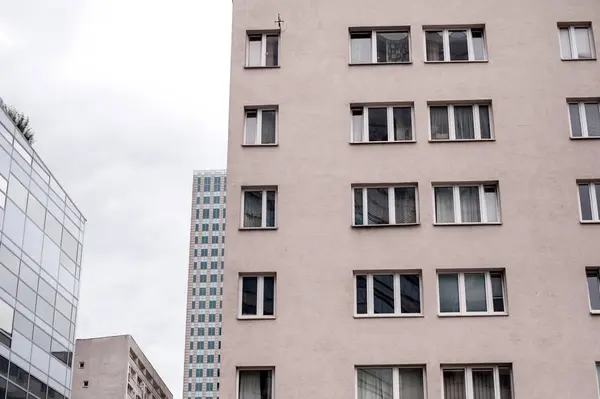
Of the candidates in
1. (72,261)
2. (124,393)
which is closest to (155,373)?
(124,393)

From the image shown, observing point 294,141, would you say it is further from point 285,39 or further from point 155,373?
point 155,373

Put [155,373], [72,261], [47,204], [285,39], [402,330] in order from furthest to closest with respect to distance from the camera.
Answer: [155,373] < [72,261] < [47,204] < [285,39] < [402,330]

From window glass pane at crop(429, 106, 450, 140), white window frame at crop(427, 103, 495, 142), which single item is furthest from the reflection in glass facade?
white window frame at crop(427, 103, 495, 142)

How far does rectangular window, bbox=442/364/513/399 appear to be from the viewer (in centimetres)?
2644

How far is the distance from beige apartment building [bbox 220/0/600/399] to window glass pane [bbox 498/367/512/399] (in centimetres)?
5

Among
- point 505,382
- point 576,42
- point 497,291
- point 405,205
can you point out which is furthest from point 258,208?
point 576,42

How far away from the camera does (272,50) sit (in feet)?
104

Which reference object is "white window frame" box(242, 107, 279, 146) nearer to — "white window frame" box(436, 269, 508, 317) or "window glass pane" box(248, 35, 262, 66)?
"window glass pane" box(248, 35, 262, 66)

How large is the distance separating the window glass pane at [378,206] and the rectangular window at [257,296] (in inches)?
145

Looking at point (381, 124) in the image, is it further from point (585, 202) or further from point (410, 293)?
point (585, 202)

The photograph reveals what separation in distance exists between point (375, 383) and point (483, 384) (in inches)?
122

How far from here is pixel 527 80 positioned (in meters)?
30.3

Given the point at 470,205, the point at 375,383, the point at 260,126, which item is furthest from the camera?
the point at 260,126

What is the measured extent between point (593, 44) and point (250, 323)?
48.8 feet
